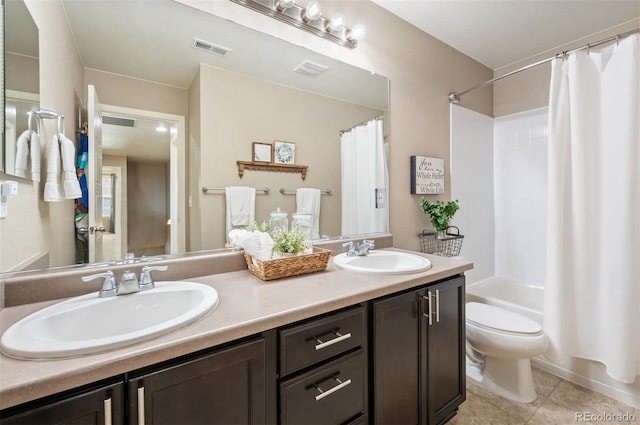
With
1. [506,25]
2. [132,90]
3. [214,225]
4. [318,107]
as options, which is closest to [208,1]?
[132,90]

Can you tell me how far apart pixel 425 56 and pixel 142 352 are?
8.01 ft

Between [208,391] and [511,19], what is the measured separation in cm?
274

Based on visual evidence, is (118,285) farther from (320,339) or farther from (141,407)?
(320,339)

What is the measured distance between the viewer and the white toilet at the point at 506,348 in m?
1.63

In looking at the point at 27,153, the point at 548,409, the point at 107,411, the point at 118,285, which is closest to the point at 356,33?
the point at 27,153

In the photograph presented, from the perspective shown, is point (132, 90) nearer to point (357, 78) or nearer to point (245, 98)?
point (245, 98)

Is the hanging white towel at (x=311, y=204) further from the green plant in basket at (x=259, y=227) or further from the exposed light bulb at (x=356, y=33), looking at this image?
the exposed light bulb at (x=356, y=33)

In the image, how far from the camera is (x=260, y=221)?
4.84 feet

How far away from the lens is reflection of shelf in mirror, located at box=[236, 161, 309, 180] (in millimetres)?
1414

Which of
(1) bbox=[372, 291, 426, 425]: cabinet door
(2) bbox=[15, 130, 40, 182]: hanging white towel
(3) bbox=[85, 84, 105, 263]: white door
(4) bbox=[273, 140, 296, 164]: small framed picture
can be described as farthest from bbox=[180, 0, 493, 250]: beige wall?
(2) bbox=[15, 130, 40, 182]: hanging white towel

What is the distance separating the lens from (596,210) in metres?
1.72

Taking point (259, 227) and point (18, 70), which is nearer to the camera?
point (18, 70)

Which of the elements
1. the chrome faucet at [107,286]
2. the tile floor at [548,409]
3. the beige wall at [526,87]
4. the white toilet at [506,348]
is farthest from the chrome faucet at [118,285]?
the beige wall at [526,87]

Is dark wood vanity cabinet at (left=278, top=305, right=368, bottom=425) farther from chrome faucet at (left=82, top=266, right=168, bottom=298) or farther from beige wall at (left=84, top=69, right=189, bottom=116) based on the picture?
beige wall at (left=84, top=69, right=189, bottom=116)
